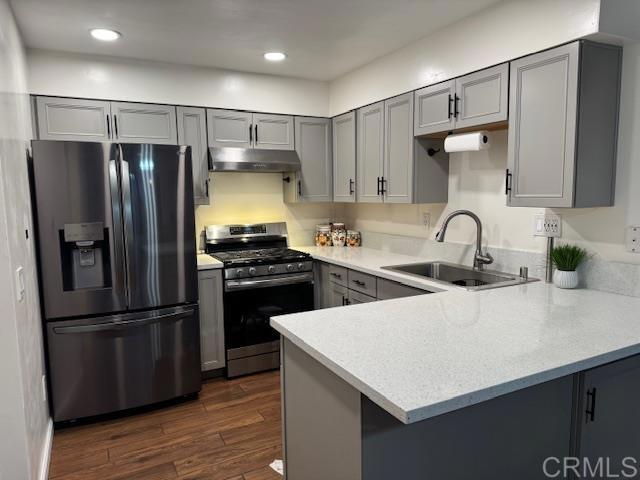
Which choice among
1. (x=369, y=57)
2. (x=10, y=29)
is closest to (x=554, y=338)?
(x=369, y=57)

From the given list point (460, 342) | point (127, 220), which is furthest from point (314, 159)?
point (460, 342)

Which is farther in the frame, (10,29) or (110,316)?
(110,316)

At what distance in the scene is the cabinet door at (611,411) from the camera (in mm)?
1447

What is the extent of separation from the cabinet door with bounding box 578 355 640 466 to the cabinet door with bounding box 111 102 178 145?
9.77 feet

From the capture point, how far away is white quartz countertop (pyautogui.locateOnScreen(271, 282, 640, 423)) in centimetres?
109

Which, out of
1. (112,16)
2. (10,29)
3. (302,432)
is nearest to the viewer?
(302,432)

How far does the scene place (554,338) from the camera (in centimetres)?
142

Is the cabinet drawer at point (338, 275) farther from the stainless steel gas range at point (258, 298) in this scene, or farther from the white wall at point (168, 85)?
the white wall at point (168, 85)

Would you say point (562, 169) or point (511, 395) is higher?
point (562, 169)

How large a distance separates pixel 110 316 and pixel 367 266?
164cm

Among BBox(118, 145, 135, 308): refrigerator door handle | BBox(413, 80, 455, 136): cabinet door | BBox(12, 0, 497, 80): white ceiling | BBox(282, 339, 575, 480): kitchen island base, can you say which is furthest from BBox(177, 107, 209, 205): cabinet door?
BBox(282, 339, 575, 480): kitchen island base

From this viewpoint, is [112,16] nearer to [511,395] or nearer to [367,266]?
[367,266]

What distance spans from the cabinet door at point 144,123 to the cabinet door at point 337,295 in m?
1.62

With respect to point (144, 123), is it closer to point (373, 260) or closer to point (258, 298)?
point (258, 298)
